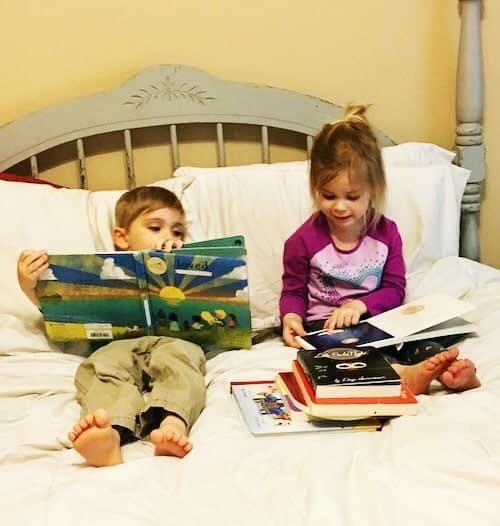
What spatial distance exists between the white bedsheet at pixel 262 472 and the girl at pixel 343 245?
0.30 metres

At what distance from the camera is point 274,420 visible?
122cm

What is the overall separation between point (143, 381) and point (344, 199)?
53 centimetres

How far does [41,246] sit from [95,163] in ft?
1.31

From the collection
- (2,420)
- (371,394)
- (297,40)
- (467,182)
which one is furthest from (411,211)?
(2,420)

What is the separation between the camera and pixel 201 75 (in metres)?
1.88

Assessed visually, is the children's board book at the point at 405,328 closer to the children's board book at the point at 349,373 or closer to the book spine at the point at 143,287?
the children's board book at the point at 349,373

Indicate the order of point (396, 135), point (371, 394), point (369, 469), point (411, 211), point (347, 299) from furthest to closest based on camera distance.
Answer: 1. point (396, 135)
2. point (411, 211)
3. point (347, 299)
4. point (371, 394)
5. point (369, 469)

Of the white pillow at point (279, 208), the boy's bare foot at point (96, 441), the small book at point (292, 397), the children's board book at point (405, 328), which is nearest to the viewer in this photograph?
the boy's bare foot at point (96, 441)

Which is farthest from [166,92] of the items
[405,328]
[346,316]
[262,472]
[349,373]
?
[262,472]

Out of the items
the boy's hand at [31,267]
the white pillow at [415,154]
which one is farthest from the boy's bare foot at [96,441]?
the white pillow at [415,154]

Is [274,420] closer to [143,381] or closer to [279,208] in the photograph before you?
[143,381]

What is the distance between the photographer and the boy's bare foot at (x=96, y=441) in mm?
1103

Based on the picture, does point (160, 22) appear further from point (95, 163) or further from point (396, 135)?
point (396, 135)

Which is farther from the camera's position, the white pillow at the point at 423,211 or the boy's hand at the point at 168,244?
the white pillow at the point at 423,211
